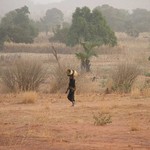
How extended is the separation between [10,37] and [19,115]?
1339 inches

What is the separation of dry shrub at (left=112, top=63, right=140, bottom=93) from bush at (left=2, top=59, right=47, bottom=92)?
146 inches

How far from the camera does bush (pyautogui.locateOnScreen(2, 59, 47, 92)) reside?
24.2 metres

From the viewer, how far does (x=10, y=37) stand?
165 feet

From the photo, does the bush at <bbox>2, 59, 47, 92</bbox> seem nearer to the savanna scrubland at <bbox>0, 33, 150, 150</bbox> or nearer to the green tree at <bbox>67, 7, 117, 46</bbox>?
the savanna scrubland at <bbox>0, 33, 150, 150</bbox>

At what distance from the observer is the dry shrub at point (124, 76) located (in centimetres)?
2495

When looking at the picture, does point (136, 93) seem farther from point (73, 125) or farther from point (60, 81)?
point (73, 125)

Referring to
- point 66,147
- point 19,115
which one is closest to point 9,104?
point 19,115

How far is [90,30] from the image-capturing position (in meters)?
43.3

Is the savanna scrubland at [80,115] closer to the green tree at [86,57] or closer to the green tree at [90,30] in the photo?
the green tree at [86,57]

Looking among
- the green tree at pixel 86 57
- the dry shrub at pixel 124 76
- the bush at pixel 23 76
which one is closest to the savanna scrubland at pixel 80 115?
the dry shrub at pixel 124 76

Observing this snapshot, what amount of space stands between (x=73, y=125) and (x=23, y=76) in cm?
986

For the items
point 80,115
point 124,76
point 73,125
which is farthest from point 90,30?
point 73,125

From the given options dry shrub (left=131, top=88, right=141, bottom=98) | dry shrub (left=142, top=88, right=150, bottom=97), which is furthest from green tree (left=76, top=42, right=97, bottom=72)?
dry shrub (left=131, top=88, right=141, bottom=98)

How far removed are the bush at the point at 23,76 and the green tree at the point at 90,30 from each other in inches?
725
